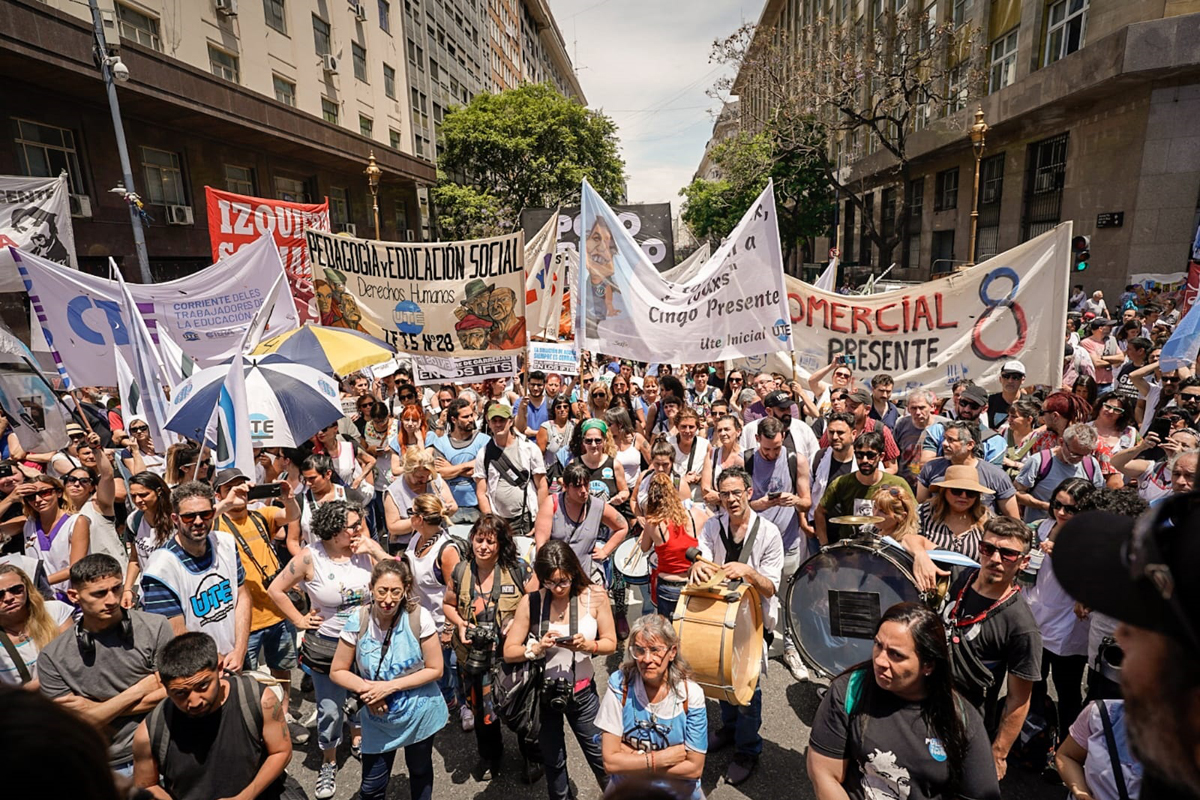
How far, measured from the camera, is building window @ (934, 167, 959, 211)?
1084 inches

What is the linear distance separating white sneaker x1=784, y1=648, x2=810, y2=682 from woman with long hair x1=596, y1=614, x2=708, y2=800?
2.13m

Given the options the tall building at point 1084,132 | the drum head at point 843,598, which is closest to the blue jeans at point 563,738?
the drum head at point 843,598

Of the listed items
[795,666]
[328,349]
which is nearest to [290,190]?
[328,349]

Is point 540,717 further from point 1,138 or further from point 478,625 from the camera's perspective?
point 1,138

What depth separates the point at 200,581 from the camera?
12.1ft

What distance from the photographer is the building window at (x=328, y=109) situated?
2784 cm

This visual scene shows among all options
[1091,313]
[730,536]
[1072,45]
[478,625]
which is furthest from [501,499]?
[1072,45]

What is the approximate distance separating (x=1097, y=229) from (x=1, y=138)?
95.2ft

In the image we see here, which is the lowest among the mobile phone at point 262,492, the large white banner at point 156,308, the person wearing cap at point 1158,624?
the mobile phone at point 262,492

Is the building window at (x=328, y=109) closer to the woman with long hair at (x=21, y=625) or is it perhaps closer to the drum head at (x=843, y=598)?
the woman with long hair at (x=21, y=625)

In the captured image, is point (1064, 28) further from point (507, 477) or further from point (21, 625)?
point (21, 625)

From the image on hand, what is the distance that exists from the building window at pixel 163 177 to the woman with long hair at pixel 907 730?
23.0 metres

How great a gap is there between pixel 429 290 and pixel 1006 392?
6530mm

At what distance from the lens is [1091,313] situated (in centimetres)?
1432
